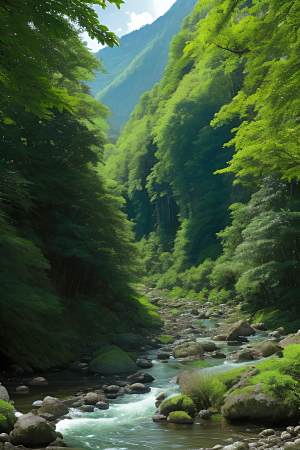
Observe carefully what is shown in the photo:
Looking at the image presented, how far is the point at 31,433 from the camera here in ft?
14.7

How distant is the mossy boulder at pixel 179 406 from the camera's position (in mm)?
5832

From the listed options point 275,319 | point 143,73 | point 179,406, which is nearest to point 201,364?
point 179,406

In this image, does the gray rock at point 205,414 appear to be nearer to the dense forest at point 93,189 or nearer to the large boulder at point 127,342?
the dense forest at point 93,189

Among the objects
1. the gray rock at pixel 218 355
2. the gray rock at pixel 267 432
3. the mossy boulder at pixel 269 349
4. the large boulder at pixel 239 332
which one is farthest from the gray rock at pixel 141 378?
the large boulder at pixel 239 332

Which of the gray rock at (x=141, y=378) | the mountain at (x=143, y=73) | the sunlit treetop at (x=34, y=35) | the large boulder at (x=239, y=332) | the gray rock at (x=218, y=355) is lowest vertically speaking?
the gray rock at (x=141, y=378)

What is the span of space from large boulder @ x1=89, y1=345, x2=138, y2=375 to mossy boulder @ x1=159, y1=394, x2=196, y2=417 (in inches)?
129

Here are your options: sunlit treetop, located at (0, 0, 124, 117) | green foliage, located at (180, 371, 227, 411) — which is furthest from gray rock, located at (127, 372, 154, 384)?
sunlit treetop, located at (0, 0, 124, 117)

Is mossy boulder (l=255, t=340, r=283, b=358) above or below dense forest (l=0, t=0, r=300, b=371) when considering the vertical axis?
below

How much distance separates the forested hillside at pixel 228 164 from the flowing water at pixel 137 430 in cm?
565

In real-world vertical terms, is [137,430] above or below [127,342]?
below

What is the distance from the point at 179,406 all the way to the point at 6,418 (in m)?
2.79

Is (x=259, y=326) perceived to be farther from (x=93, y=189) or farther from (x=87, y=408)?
(x=87, y=408)

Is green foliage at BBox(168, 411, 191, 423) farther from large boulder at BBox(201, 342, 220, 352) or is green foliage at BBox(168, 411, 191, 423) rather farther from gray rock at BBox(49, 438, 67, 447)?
large boulder at BBox(201, 342, 220, 352)

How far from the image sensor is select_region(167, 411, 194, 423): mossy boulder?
217 inches
